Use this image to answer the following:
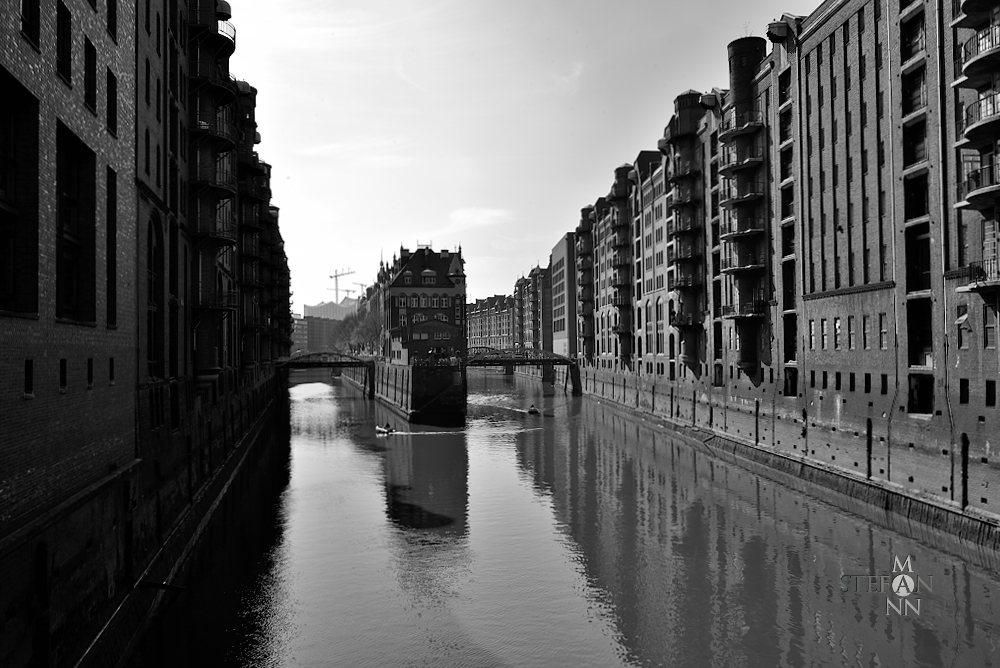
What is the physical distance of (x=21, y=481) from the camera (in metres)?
13.2

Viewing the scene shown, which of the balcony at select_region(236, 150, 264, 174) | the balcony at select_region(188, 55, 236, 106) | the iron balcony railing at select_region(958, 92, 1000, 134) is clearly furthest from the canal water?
the balcony at select_region(236, 150, 264, 174)

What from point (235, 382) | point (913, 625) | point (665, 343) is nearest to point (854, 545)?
point (913, 625)

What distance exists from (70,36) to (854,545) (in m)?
28.1

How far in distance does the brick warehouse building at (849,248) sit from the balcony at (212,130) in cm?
3348

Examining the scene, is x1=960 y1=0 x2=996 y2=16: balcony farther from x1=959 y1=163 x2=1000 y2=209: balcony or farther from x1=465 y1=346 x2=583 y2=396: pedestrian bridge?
x1=465 y1=346 x2=583 y2=396: pedestrian bridge

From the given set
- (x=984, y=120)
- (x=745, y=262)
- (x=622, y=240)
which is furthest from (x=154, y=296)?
(x=622, y=240)

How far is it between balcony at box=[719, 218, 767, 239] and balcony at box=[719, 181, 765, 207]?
1.33m

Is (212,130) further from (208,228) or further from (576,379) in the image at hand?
(576,379)

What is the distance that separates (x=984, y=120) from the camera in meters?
26.7

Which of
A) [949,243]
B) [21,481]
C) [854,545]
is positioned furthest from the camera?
[949,243]

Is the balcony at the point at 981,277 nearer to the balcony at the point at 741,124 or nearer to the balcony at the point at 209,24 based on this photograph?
the balcony at the point at 741,124

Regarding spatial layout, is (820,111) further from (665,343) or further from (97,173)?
(97,173)

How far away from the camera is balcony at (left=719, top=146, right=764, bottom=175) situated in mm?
51312

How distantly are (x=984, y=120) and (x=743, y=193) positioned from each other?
86.1ft
